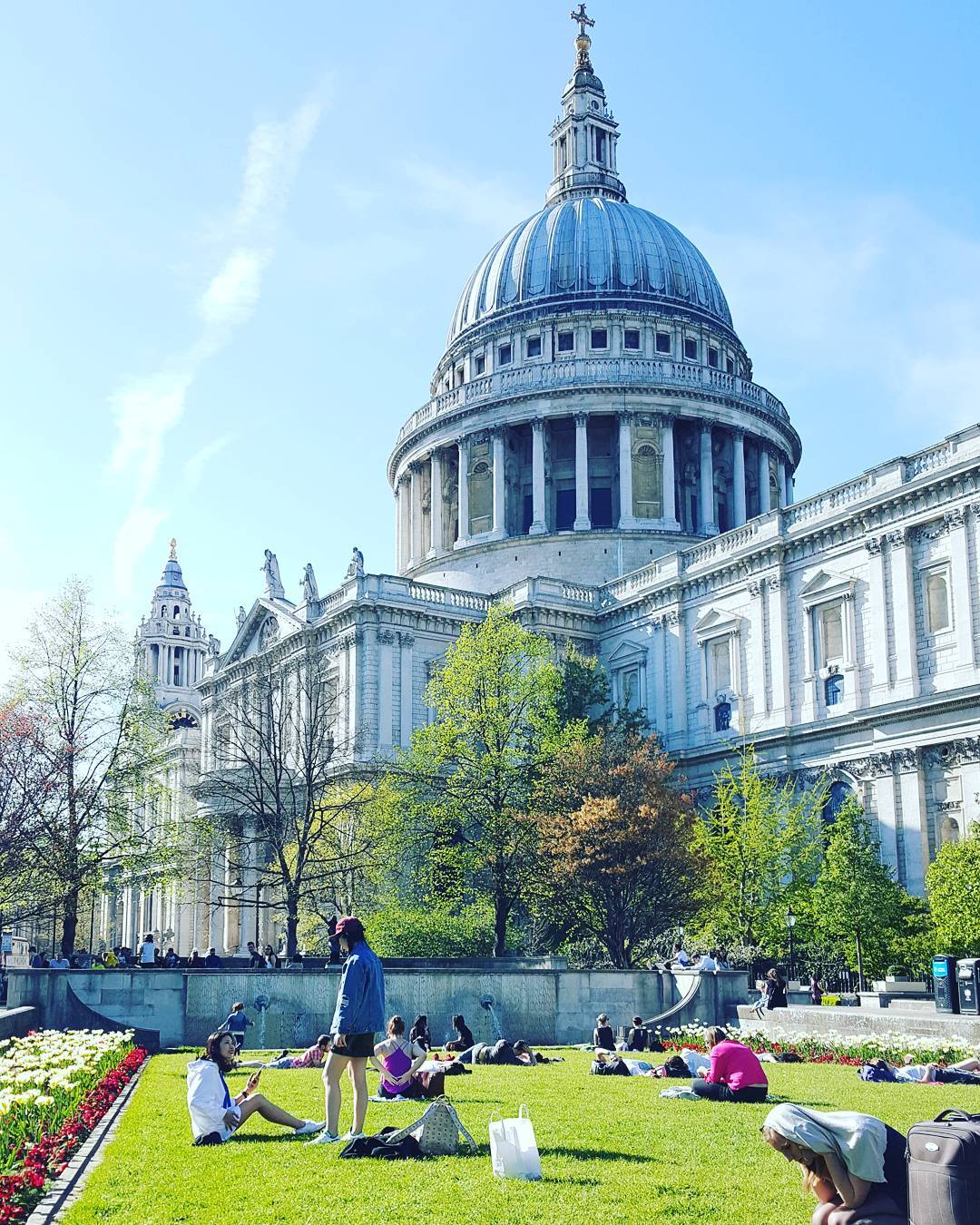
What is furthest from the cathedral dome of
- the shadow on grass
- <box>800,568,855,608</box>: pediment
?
the shadow on grass

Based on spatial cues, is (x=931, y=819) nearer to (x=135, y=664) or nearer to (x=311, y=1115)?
(x=135, y=664)

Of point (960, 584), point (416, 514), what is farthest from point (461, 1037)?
point (416, 514)

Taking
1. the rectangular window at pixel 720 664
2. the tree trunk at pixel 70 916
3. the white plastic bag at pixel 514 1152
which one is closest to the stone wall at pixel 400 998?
the tree trunk at pixel 70 916

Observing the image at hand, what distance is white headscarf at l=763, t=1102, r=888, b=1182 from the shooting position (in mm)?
8719

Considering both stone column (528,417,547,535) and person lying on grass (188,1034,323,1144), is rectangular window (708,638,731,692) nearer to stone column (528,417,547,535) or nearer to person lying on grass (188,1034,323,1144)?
stone column (528,417,547,535)

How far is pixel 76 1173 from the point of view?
1365 cm

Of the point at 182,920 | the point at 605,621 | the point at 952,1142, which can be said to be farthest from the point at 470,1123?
the point at 182,920

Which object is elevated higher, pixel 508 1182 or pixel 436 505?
pixel 436 505

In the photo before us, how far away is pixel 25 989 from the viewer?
3073 cm

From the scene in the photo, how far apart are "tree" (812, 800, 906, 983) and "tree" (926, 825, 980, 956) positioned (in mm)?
1954

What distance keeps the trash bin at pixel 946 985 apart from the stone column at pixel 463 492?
51.3 metres

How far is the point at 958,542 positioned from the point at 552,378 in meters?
35.5

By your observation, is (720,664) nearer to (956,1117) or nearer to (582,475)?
→ (582,475)

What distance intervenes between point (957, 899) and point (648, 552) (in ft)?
124
